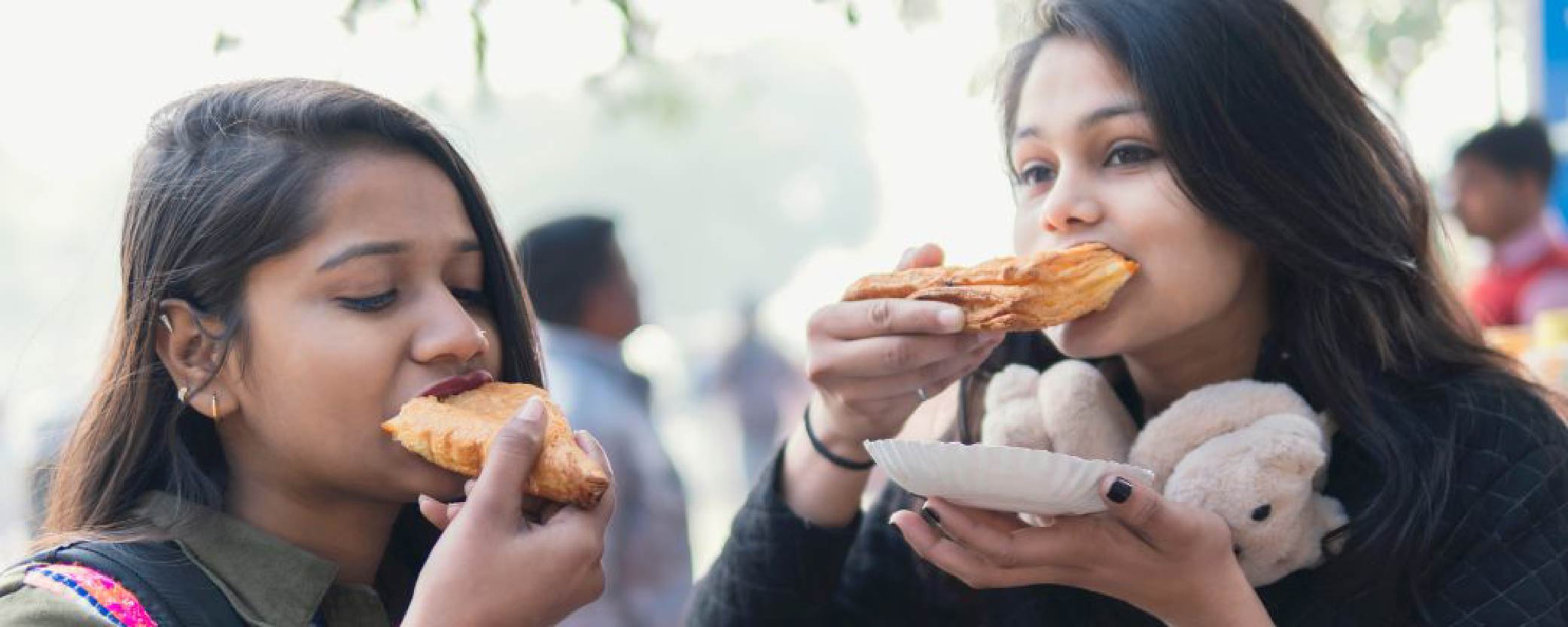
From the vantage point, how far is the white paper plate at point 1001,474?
1693 millimetres

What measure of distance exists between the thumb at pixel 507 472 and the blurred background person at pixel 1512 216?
213 inches

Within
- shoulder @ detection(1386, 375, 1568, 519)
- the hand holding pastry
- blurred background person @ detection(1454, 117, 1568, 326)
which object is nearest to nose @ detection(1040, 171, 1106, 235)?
shoulder @ detection(1386, 375, 1568, 519)

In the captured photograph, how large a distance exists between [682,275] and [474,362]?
1591 centimetres

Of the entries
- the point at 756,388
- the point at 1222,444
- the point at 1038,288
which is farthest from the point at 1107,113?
the point at 756,388

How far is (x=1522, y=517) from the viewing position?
204 centimetres

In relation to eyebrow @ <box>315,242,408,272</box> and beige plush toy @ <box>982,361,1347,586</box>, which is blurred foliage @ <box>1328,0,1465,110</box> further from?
eyebrow @ <box>315,242,408,272</box>

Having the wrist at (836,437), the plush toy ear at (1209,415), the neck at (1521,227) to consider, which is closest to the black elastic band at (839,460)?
the wrist at (836,437)

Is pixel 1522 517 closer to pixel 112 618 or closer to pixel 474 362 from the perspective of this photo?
pixel 474 362

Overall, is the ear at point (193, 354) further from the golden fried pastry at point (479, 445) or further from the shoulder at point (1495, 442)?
the shoulder at point (1495, 442)

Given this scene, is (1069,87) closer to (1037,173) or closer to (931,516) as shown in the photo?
(1037,173)

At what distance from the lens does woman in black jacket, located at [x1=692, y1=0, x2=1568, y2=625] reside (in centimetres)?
198

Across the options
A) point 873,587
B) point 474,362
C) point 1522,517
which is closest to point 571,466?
point 474,362

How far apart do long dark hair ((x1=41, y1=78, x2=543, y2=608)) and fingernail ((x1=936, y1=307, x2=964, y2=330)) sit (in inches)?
30.0

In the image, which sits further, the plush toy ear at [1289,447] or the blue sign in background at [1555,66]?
the blue sign in background at [1555,66]
